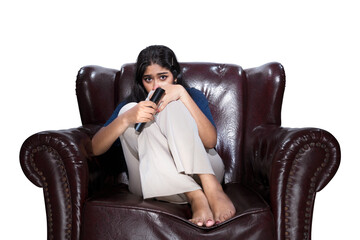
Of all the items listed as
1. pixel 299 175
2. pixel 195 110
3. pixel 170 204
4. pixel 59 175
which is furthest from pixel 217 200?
pixel 59 175

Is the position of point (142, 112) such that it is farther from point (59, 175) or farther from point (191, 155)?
point (59, 175)

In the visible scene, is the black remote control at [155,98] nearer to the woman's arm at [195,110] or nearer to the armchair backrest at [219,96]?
the woman's arm at [195,110]

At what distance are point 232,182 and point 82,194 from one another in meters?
0.94

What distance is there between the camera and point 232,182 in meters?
2.79

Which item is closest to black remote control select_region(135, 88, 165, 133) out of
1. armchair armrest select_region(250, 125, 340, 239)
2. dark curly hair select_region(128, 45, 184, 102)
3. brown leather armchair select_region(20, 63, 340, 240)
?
brown leather armchair select_region(20, 63, 340, 240)

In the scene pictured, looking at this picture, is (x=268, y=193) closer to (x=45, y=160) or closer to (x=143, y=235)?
(x=143, y=235)

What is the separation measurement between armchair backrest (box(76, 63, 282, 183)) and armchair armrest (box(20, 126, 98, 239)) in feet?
2.31

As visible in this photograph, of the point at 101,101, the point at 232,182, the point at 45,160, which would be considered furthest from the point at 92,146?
the point at 232,182

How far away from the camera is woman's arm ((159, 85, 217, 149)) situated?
7.78 ft

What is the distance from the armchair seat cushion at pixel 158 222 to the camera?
80.2 inches

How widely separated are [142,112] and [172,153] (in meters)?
0.23

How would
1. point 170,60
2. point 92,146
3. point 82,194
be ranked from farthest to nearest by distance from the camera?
point 170,60, point 92,146, point 82,194

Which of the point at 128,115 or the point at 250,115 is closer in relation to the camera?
the point at 128,115

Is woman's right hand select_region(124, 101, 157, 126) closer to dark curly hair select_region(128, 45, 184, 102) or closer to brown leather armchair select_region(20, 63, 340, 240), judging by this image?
brown leather armchair select_region(20, 63, 340, 240)
